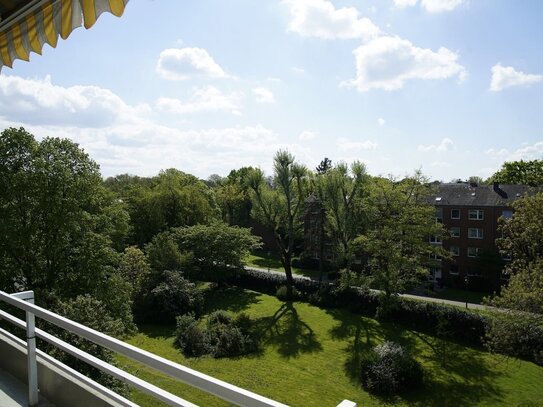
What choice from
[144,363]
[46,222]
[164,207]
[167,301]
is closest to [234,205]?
[164,207]

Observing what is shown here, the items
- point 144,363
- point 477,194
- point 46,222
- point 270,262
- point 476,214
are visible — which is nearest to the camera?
point 144,363

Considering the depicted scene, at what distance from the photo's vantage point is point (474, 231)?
140 feet

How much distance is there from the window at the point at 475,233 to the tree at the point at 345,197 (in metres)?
13.0

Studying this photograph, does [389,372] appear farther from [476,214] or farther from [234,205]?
[234,205]

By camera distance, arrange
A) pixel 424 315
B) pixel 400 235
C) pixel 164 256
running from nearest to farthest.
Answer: pixel 400 235 → pixel 424 315 → pixel 164 256

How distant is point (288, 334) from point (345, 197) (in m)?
14.2

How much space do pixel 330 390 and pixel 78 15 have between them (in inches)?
813

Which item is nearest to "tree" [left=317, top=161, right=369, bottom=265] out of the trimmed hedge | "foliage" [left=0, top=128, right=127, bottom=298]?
the trimmed hedge

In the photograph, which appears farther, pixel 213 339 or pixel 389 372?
pixel 213 339

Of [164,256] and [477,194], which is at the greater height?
[477,194]

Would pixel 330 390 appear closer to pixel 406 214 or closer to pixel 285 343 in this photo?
pixel 285 343

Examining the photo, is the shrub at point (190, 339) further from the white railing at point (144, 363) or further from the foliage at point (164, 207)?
the white railing at point (144, 363)

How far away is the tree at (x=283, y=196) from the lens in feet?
119

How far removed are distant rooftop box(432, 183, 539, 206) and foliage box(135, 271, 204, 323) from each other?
1110 inches
